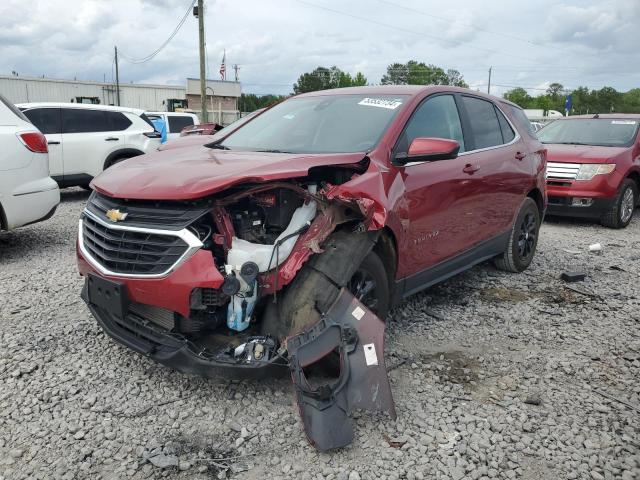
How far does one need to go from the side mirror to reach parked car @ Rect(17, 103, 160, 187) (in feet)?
25.3

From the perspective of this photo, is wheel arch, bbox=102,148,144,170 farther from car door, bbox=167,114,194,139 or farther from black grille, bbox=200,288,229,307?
black grille, bbox=200,288,229,307

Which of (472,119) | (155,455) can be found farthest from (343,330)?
(472,119)

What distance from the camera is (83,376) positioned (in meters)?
3.15

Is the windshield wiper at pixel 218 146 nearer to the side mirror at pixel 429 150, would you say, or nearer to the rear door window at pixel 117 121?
the side mirror at pixel 429 150

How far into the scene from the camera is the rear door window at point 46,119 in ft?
29.9

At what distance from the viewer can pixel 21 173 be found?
17.3ft

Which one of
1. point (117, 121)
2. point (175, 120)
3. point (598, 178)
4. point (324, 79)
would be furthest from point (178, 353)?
point (324, 79)

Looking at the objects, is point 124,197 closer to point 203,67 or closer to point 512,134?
point 512,134

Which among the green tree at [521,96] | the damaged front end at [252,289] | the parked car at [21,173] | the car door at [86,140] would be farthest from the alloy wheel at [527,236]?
the green tree at [521,96]

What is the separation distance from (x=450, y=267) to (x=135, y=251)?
2.41 meters

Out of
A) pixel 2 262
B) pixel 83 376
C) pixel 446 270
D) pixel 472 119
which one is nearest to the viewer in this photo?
pixel 83 376

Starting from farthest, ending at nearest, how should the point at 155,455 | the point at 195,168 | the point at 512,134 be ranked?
the point at 512,134 < the point at 195,168 < the point at 155,455

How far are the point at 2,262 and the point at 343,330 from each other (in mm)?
4371

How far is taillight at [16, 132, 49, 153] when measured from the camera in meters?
5.27
